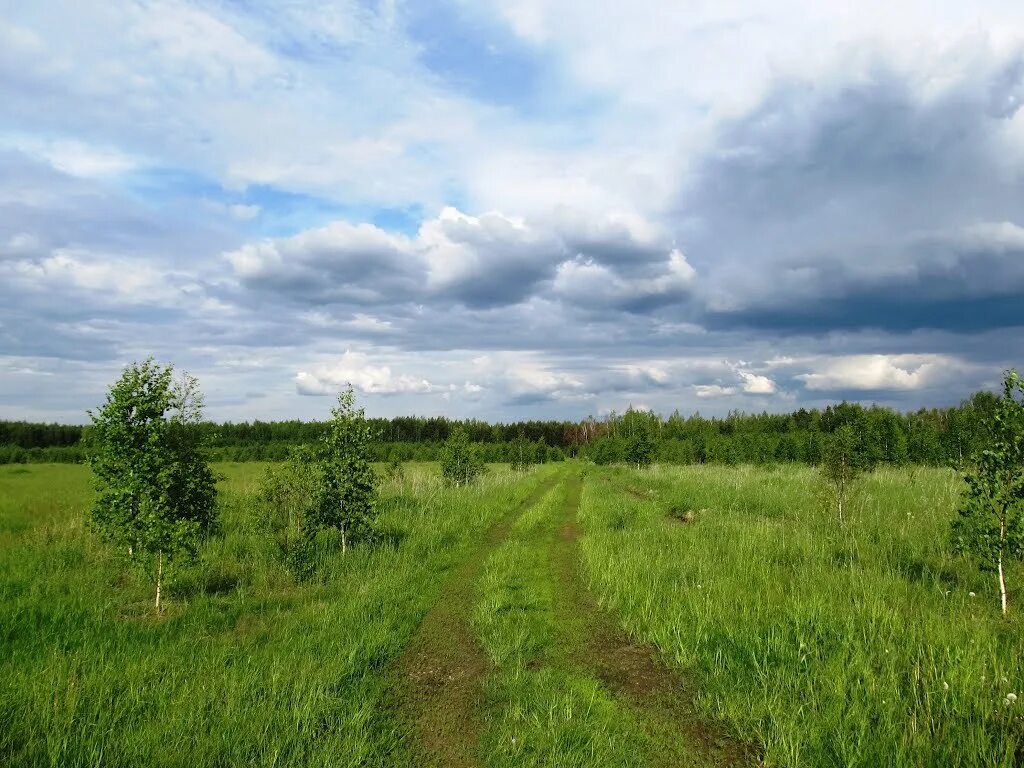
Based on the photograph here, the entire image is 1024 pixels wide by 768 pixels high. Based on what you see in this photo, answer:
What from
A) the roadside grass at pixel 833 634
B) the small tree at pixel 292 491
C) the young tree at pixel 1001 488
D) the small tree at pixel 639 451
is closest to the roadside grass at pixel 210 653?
the small tree at pixel 292 491

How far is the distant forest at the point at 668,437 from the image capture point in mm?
53519

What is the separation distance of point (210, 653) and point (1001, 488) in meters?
13.5

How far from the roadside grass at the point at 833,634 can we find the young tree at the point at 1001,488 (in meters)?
1.06

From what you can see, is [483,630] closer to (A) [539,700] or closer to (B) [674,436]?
(A) [539,700]

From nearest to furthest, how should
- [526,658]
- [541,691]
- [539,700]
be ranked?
[539,700], [541,691], [526,658]

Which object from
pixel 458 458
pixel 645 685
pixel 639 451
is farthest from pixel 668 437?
pixel 645 685

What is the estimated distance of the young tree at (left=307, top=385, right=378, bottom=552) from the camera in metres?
14.9

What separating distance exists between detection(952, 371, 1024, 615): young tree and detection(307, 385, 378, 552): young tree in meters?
13.8

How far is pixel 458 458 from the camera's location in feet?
131

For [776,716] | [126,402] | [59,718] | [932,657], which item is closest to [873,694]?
[932,657]

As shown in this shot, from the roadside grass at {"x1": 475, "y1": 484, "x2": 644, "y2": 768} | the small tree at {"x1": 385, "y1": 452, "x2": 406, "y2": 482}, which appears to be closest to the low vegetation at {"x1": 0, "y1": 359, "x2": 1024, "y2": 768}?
the roadside grass at {"x1": 475, "y1": 484, "x2": 644, "y2": 768}

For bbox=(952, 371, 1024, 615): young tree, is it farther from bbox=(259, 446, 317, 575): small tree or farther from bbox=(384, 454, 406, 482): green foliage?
bbox=(384, 454, 406, 482): green foliage

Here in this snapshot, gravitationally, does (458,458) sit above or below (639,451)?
above

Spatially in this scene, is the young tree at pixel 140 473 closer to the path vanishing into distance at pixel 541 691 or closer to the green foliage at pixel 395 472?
the path vanishing into distance at pixel 541 691
